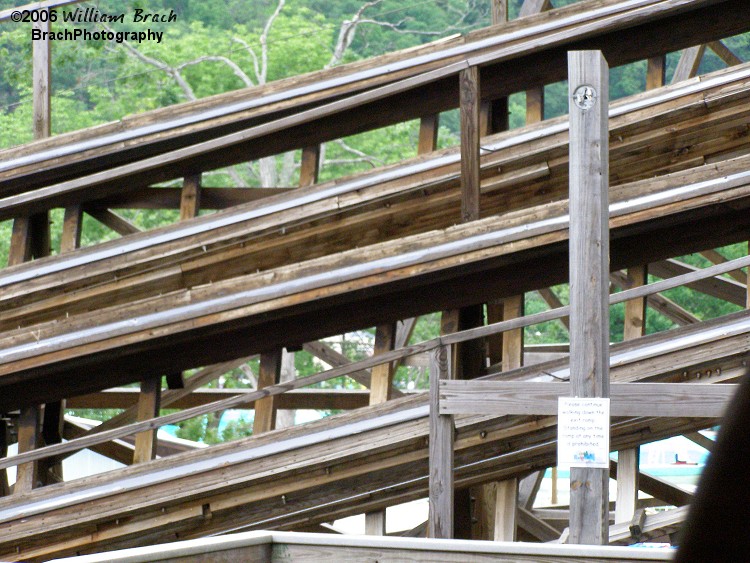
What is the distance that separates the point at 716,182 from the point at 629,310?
6.16 feet

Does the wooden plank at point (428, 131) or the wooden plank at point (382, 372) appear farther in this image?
the wooden plank at point (428, 131)

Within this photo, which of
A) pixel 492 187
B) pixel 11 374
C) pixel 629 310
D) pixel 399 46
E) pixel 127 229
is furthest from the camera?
pixel 399 46

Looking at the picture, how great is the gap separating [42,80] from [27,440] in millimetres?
2817

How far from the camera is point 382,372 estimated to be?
7.77 metres

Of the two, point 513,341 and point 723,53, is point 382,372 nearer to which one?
point 513,341

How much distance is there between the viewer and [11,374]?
6.98 meters

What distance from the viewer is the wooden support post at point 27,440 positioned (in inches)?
303

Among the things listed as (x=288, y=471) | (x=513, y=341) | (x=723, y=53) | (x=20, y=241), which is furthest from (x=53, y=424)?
(x=723, y=53)

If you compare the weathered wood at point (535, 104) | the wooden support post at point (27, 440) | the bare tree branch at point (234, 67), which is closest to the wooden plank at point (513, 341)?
the weathered wood at point (535, 104)

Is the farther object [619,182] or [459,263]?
[619,182]

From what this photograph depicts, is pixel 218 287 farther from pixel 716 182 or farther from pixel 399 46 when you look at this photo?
pixel 399 46

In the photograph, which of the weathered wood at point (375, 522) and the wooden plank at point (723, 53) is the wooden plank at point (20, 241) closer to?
the weathered wood at point (375, 522)

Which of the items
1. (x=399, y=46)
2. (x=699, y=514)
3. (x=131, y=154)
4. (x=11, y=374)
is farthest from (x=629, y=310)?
(x=399, y=46)

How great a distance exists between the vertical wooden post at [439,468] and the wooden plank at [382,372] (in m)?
1.42
